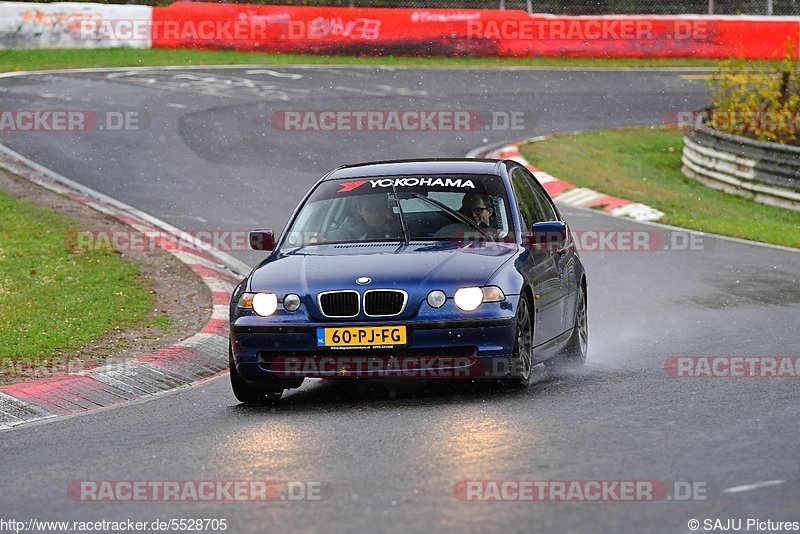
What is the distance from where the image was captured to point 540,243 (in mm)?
9500

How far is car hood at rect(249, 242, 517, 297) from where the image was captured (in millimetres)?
8453

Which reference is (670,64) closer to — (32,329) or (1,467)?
(32,329)

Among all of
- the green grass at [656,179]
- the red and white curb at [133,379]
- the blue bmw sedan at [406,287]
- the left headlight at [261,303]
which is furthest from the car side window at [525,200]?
the green grass at [656,179]

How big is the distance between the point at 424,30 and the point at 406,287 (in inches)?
1044

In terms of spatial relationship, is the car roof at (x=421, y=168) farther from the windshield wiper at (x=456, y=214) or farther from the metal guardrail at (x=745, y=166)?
the metal guardrail at (x=745, y=166)

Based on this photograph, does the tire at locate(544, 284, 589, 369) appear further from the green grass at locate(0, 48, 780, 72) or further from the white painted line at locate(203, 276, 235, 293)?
the green grass at locate(0, 48, 780, 72)

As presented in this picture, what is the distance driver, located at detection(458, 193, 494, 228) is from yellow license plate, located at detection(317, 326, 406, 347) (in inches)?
57.9

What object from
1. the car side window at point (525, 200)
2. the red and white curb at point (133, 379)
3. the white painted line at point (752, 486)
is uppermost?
the car side window at point (525, 200)

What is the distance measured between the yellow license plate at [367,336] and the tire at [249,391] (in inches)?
28.9

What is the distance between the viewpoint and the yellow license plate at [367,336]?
27.3 ft

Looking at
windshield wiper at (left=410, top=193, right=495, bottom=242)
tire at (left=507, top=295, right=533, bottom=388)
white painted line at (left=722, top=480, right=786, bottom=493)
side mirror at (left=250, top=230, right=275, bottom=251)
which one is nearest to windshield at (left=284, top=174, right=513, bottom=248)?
windshield wiper at (left=410, top=193, right=495, bottom=242)

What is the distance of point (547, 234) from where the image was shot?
944 cm

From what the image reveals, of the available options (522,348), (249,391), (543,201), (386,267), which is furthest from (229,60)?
(522,348)

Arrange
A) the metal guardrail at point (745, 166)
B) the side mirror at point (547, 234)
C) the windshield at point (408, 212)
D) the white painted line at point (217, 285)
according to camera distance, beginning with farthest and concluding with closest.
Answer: the metal guardrail at point (745, 166) → the white painted line at point (217, 285) → the windshield at point (408, 212) → the side mirror at point (547, 234)
